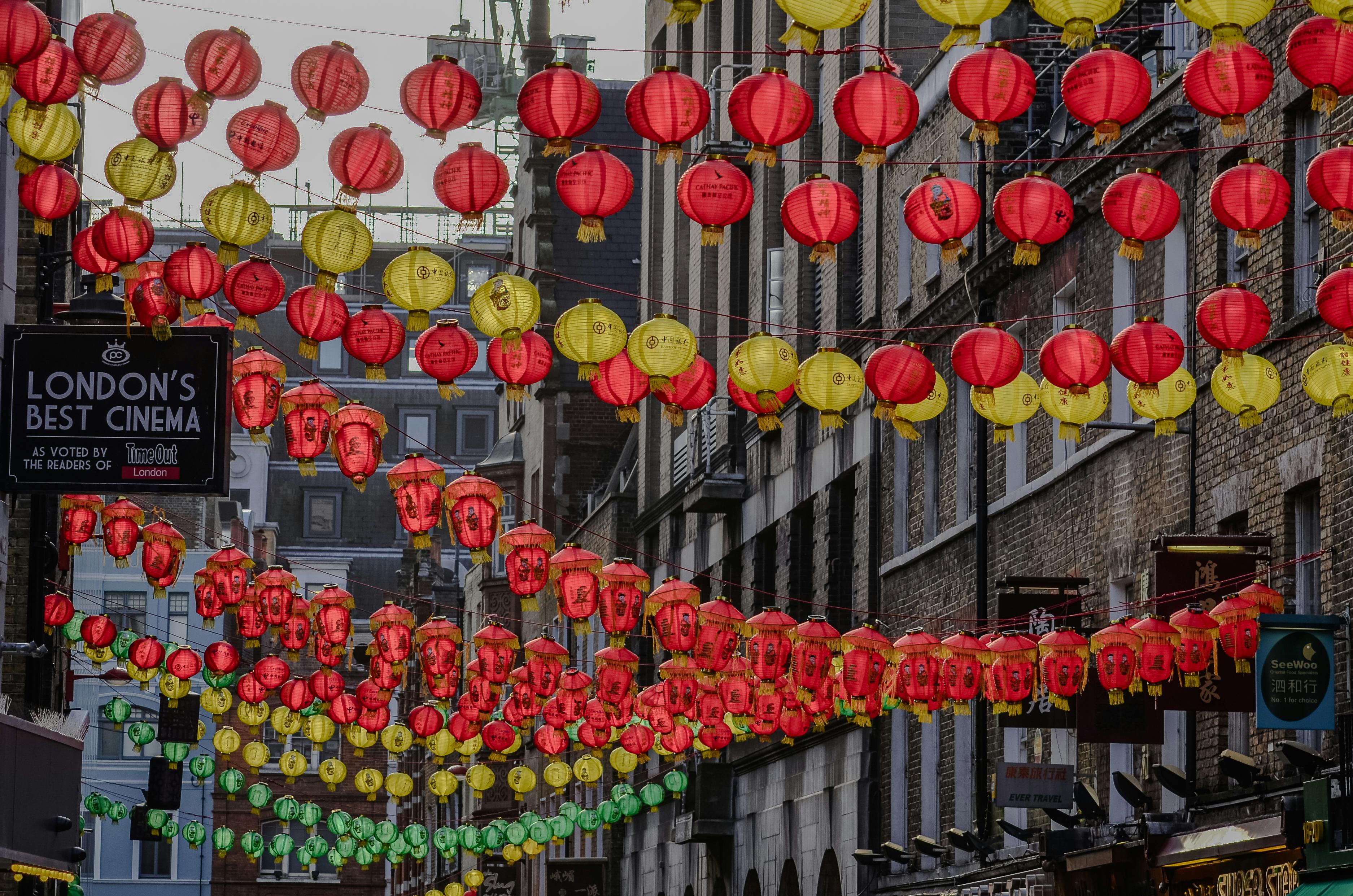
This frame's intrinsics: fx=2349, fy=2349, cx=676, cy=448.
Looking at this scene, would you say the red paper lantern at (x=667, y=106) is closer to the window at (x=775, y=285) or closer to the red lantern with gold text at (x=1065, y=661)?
the red lantern with gold text at (x=1065, y=661)

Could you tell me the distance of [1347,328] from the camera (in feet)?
51.3

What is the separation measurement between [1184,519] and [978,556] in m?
5.75

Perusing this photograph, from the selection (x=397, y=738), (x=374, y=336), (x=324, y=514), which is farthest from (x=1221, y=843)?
(x=324, y=514)

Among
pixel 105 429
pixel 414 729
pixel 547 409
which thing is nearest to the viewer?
pixel 105 429

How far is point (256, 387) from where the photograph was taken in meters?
21.7

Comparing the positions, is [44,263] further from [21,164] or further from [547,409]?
[547,409]

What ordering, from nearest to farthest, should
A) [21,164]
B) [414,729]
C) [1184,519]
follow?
[21,164]
[1184,519]
[414,729]

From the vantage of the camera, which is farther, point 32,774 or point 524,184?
point 524,184

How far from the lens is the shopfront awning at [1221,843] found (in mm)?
19219

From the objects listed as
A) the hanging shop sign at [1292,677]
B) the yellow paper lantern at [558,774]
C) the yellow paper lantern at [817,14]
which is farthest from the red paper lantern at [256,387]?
the yellow paper lantern at [558,774]

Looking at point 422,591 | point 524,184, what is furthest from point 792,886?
point 422,591

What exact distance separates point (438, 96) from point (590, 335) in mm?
2973

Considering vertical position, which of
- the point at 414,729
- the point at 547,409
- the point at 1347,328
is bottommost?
the point at 414,729

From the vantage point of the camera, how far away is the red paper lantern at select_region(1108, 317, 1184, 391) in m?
17.5
